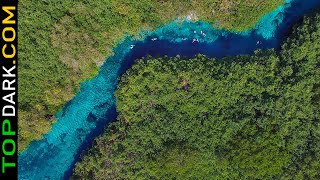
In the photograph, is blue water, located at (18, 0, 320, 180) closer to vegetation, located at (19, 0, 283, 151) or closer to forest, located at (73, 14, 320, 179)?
vegetation, located at (19, 0, 283, 151)

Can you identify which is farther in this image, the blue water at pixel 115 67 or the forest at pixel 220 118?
the blue water at pixel 115 67

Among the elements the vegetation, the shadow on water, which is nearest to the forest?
the shadow on water

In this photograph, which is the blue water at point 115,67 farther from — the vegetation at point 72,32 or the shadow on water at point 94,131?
the vegetation at point 72,32

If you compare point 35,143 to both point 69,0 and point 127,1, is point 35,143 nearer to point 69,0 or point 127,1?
point 69,0

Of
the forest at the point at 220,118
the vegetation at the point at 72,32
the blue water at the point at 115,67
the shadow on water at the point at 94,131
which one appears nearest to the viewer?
the forest at the point at 220,118

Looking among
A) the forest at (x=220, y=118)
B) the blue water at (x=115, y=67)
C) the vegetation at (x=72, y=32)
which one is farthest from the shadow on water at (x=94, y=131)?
the vegetation at (x=72, y=32)

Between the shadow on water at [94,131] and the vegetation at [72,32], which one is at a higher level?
the vegetation at [72,32]

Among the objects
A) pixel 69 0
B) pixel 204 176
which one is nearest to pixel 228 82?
pixel 204 176
